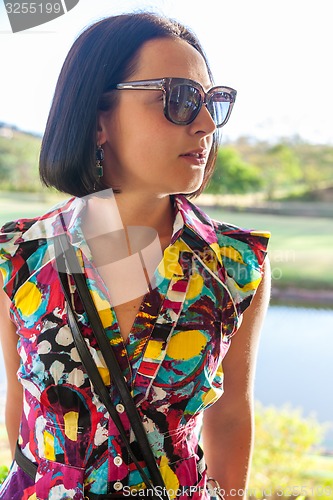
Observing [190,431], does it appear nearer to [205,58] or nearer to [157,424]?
[157,424]

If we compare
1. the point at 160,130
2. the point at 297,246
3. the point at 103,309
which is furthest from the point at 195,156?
the point at 297,246

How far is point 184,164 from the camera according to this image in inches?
39.8

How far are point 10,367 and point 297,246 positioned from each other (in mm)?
1443

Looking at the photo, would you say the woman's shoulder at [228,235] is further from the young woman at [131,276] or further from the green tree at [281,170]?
the green tree at [281,170]

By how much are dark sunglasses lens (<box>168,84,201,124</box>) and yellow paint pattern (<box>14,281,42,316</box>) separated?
40 centimetres

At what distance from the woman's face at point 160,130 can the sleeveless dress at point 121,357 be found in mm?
120

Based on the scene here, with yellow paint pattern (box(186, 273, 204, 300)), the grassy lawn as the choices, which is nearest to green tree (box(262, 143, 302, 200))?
the grassy lawn

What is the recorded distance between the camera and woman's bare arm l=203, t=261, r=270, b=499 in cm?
113

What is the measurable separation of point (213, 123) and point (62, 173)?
312 mm

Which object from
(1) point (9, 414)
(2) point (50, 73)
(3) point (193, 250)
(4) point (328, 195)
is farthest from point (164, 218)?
(4) point (328, 195)

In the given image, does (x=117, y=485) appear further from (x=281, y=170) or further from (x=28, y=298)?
(x=281, y=170)

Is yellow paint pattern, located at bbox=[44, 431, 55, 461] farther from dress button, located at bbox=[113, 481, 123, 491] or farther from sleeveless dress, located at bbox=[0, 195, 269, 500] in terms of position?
dress button, located at bbox=[113, 481, 123, 491]

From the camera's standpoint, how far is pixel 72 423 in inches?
37.7

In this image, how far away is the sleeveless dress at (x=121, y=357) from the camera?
96cm
